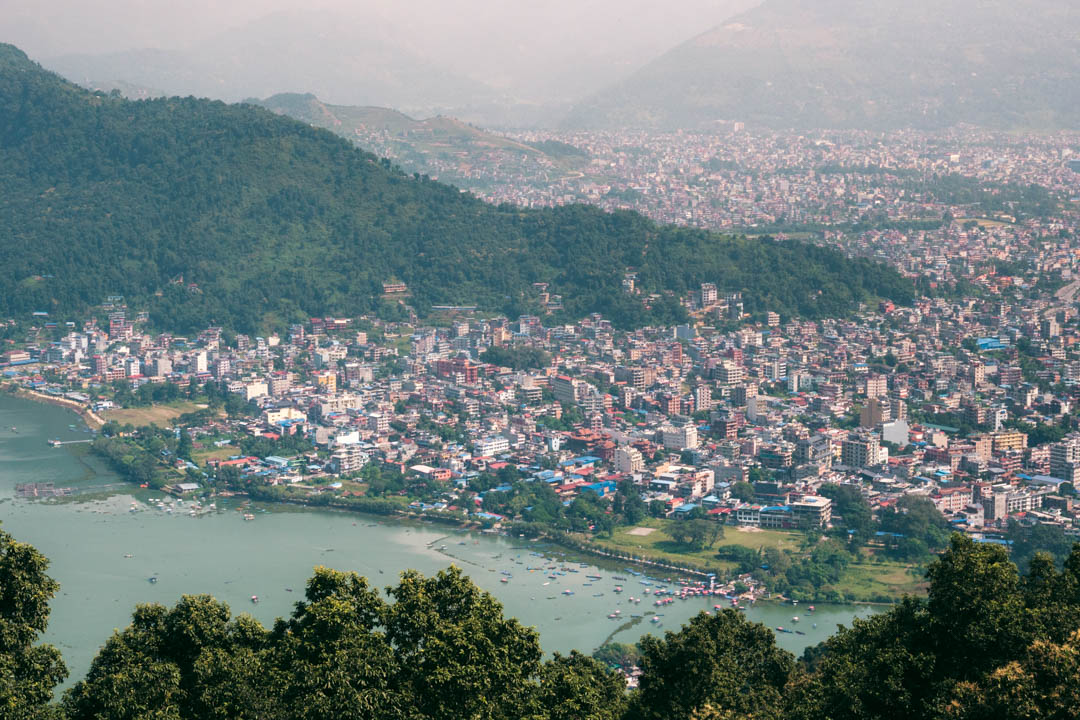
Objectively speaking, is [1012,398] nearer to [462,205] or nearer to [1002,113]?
[462,205]

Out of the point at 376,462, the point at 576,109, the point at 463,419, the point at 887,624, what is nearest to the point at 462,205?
the point at 463,419

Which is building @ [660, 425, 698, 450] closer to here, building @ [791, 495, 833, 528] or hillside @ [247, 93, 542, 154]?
building @ [791, 495, 833, 528]

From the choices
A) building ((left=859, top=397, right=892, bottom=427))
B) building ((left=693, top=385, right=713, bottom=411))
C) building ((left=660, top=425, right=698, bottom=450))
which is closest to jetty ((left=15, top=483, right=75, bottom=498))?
building ((left=660, top=425, right=698, bottom=450))

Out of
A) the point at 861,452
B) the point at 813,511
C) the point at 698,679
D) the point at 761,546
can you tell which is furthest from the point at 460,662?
the point at 861,452

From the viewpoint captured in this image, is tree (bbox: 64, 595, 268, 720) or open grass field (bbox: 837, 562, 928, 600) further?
open grass field (bbox: 837, 562, 928, 600)

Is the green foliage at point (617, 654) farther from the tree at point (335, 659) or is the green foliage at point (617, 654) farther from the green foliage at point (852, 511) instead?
the tree at point (335, 659)

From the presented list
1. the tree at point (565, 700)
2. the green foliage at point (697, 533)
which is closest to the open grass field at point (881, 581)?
the green foliage at point (697, 533)
